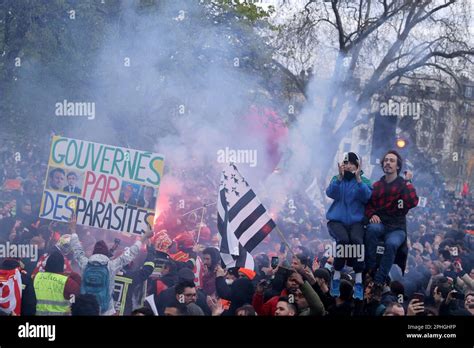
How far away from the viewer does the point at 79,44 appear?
27.6 feet

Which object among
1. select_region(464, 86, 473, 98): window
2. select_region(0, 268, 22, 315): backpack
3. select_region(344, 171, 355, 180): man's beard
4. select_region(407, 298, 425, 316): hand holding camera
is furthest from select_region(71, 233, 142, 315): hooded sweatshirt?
select_region(464, 86, 473, 98): window

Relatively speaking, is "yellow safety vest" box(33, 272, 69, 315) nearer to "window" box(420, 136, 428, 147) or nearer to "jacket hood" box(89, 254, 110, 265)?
"jacket hood" box(89, 254, 110, 265)

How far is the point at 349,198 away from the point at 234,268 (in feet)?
4.28

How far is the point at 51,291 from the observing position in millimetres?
8320

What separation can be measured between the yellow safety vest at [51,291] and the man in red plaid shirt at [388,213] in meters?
2.93

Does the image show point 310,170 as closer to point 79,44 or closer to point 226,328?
point 226,328

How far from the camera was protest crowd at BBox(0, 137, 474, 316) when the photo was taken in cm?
832

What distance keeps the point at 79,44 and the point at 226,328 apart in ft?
10.1

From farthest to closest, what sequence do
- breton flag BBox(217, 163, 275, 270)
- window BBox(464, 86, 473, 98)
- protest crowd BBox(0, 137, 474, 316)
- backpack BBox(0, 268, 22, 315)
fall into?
window BBox(464, 86, 473, 98) → breton flag BBox(217, 163, 275, 270) → protest crowd BBox(0, 137, 474, 316) → backpack BBox(0, 268, 22, 315)

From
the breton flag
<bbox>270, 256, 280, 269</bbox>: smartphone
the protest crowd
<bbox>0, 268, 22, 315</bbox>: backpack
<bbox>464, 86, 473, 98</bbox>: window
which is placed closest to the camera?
<bbox>0, 268, 22, 315</bbox>: backpack

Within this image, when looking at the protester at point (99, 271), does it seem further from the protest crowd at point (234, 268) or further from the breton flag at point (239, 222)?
the breton flag at point (239, 222)

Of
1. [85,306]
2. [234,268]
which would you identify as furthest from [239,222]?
[85,306]

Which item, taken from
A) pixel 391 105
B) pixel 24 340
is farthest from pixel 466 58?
pixel 24 340

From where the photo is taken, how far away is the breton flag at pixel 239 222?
8422 millimetres
